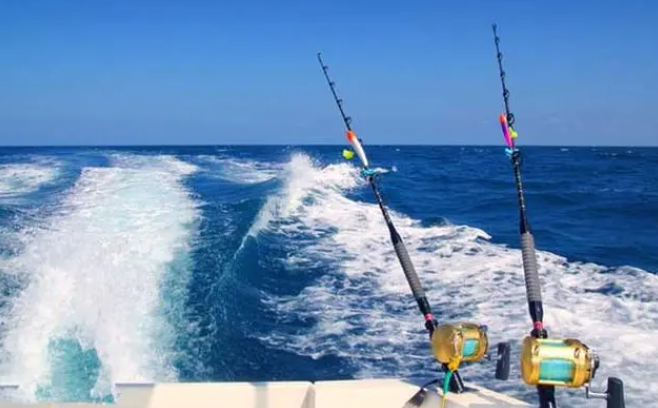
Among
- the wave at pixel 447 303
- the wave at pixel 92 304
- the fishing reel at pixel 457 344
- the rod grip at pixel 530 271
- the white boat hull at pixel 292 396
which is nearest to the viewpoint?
the fishing reel at pixel 457 344

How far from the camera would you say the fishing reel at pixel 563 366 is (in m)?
1.95

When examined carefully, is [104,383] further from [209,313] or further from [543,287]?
[543,287]

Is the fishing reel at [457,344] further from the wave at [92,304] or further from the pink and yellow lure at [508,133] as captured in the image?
the wave at [92,304]

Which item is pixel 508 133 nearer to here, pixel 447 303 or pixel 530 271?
pixel 530 271

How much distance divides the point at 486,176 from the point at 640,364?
18.9 metres

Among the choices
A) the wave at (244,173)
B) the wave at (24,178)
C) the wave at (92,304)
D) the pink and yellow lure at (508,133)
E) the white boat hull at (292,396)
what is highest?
the pink and yellow lure at (508,133)

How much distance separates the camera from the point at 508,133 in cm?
280

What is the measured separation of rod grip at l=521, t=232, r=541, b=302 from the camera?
2350 mm

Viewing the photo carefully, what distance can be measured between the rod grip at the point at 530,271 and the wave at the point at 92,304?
2811mm

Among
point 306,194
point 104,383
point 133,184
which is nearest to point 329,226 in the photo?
point 306,194

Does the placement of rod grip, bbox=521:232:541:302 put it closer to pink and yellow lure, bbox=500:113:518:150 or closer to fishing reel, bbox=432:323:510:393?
fishing reel, bbox=432:323:510:393

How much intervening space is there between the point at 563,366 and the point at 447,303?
3.87 metres

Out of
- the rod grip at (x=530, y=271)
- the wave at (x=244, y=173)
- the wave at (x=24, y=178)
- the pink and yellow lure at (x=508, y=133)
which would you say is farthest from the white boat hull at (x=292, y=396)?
the wave at (x=244, y=173)

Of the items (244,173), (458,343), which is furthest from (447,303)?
(244,173)
